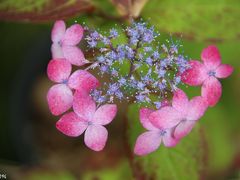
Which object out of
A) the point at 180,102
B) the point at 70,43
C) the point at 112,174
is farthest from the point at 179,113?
the point at 112,174

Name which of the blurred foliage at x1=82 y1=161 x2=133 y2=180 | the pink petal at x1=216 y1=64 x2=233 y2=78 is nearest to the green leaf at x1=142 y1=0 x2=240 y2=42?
the pink petal at x1=216 y1=64 x2=233 y2=78

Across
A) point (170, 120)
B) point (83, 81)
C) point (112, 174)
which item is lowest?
point (112, 174)

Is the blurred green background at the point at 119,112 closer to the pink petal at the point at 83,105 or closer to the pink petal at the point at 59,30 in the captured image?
the pink petal at the point at 59,30

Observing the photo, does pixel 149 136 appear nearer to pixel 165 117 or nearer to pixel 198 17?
pixel 165 117

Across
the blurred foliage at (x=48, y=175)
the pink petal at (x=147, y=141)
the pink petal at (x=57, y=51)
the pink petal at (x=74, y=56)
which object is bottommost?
the blurred foliage at (x=48, y=175)

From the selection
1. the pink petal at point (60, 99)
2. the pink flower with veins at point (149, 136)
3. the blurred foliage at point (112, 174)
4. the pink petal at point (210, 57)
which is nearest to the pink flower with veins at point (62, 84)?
the pink petal at point (60, 99)

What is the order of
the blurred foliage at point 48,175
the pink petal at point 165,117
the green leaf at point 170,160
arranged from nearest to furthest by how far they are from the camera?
1. the pink petal at point 165,117
2. the green leaf at point 170,160
3. the blurred foliage at point 48,175

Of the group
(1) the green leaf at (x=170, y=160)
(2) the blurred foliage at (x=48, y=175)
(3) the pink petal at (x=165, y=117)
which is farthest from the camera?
(2) the blurred foliage at (x=48, y=175)
